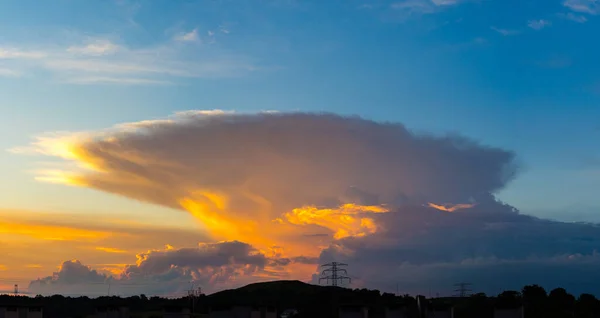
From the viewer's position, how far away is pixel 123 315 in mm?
145375

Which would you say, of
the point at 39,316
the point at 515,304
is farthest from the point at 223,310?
the point at 515,304

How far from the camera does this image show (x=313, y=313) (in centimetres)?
18738

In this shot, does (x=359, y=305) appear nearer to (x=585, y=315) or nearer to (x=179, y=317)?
(x=179, y=317)

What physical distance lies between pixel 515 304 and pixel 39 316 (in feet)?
A: 299

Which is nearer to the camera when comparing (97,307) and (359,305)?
(359,305)

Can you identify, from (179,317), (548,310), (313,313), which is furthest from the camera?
(313,313)

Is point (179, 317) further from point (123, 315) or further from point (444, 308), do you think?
point (444, 308)

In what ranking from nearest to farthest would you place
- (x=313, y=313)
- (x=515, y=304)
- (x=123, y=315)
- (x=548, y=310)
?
(x=515, y=304)
(x=123, y=315)
(x=548, y=310)
(x=313, y=313)

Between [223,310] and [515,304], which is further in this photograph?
[223,310]

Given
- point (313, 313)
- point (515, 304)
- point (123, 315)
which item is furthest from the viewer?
point (313, 313)

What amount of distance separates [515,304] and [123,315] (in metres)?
80.7

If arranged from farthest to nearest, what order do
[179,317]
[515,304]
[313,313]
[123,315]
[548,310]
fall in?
[313,313], [548,310], [123,315], [179,317], [515,304]

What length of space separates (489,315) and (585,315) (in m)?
23.3

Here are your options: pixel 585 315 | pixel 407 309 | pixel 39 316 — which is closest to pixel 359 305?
pixel 407 309
